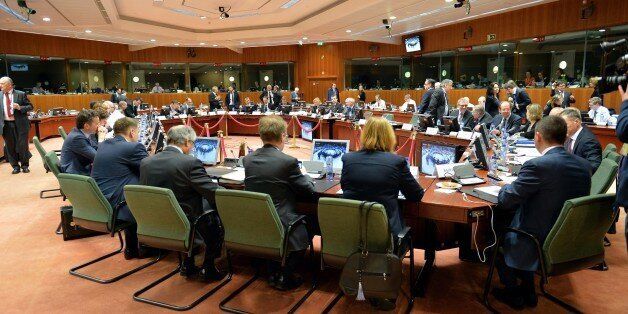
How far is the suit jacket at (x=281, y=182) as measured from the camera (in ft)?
9.64

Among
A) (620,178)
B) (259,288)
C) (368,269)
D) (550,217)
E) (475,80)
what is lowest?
(259,288)

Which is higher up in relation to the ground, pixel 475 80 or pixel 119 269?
pixel 475 80

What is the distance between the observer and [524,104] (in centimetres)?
805

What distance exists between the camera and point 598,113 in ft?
24.8

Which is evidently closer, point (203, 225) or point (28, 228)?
point (203, 225)

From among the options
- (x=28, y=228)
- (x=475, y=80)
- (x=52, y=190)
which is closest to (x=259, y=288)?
(x=28, y=228)

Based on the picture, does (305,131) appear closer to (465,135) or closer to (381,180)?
(465,135)

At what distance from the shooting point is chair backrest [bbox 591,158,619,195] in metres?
3.05

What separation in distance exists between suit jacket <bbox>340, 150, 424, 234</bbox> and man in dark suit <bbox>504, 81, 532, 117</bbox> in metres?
6.14

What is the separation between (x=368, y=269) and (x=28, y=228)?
13.5ft

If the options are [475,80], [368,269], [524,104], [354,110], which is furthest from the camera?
[475,80]

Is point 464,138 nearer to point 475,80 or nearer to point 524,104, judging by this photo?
point 524,104

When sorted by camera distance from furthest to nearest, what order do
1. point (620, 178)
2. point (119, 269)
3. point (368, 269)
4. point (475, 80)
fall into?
1. point (475, 80)
2. point (119, 269)
3. point (368, 269)
4. point (620, 178)

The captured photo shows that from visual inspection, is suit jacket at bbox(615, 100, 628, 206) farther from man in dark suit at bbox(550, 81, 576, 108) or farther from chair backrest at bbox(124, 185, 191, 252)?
man in dark suit at bbox(550, 81, 576, 108)
